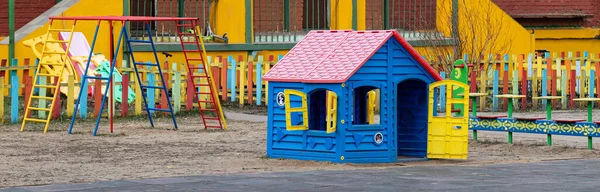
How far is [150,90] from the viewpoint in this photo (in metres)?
23.0

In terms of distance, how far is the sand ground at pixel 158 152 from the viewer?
14477 millimetres

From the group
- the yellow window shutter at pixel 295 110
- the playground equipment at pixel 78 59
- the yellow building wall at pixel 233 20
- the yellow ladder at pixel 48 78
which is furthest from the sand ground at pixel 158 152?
the yellow building wall at pixel 233 20

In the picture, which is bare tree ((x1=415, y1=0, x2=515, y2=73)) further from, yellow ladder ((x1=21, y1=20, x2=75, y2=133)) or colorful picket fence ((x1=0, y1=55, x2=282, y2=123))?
yellow ladder ((x1=21, y1=20, x2=75, y2=133))

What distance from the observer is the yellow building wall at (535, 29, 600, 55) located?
115 feet

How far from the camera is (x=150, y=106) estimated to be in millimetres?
23203

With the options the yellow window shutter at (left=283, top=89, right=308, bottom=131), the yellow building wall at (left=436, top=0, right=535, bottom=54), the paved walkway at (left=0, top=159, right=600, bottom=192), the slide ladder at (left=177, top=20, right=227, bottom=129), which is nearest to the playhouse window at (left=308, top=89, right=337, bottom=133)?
the yellow window shutter at (left=283, top=89, right=308, bottom=131)

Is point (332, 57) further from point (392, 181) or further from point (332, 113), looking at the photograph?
point (392, 181)

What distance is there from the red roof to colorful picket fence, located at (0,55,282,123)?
653 centimetres

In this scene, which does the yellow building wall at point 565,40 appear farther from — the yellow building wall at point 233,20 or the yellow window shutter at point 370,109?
the yellow window shutter at point 370,109

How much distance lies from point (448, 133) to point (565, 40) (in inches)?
782

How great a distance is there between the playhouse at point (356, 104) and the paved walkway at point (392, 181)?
0.87 metres

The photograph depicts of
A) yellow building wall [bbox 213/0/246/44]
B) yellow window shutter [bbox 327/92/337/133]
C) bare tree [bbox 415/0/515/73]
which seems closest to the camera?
yellow window shutter [bbox 327/92/337/133]

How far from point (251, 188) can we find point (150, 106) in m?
10.8

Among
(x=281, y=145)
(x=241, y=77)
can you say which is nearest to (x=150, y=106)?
(x=241, y=77)
